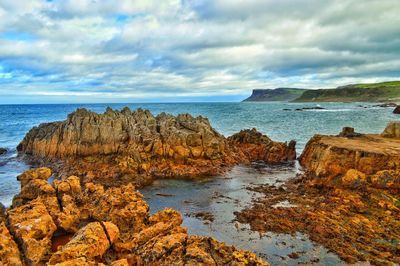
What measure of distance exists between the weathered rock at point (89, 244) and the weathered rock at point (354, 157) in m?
18.0

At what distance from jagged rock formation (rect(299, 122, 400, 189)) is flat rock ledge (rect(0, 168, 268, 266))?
14675 millimetres

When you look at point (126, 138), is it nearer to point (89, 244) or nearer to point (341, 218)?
point (341, 218)

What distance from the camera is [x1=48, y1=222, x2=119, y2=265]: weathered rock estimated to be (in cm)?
1026

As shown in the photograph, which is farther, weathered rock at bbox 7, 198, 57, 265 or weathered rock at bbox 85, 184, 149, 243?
weathered rock at bbox 85, 184, 149, 243

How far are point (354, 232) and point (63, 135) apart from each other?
31.5 meters

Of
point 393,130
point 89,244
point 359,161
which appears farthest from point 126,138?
point 393,130

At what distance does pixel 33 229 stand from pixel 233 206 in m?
13.1

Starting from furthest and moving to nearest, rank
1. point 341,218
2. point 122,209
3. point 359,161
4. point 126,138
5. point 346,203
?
point 126,138
point 359,161
point 346,203
point 341,218
point 122,209

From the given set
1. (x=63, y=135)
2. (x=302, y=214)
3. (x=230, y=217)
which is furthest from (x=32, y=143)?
(x=302, y=214)

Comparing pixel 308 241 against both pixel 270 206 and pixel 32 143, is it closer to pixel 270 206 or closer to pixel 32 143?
pixel 270 206

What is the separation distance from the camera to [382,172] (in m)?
22.6

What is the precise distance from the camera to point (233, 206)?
75.6 feet

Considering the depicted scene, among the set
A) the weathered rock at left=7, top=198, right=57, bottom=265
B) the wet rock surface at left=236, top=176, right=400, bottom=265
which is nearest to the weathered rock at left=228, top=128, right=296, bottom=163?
the wet rock surface at left=236, top=176, right=400, bottom=265

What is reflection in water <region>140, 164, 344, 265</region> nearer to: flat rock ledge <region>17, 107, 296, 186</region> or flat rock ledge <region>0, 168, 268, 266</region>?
flat rock ledge <region>17, 107, 296, 186</region>
